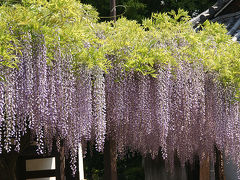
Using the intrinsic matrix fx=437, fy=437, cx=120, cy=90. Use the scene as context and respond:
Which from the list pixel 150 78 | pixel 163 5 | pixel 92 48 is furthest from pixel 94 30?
pixel 163 5

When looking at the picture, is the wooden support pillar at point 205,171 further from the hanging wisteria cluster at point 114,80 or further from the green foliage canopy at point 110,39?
the green foliage canopy at point 110,39

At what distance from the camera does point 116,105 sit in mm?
5262

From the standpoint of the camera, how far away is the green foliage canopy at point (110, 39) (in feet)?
13.5

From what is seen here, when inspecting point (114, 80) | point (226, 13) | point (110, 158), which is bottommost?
point (110, 158)

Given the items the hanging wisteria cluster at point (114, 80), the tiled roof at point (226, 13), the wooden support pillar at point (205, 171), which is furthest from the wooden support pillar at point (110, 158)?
the tiled roof at point (226, 13)

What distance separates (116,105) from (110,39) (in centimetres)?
80

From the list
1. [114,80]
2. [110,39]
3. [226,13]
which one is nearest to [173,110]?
[114,80]

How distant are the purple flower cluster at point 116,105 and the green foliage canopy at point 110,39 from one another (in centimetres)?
10

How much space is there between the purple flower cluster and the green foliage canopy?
0.10 meters

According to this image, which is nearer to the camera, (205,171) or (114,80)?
(114,80)

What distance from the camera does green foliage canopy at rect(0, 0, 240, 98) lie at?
413 centimetres

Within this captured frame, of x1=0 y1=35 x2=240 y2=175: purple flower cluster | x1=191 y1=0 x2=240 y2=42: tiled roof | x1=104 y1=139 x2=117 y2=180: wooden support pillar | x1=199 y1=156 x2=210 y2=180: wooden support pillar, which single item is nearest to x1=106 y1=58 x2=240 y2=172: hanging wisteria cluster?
x1=0 y1=35 x2=240 y2=175: purple flower cluster

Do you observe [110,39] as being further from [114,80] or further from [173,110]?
[173,110]

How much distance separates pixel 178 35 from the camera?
5.66 metres
